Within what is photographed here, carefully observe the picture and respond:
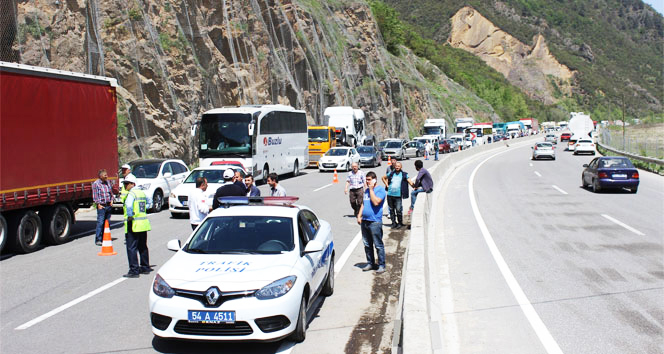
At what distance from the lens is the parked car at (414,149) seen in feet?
182

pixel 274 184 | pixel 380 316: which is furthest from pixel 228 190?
pixel 380 316

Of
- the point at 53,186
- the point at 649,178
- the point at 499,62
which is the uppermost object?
the point at 499,62

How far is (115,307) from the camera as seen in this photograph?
29.4 ft

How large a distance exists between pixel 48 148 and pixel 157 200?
274 inches

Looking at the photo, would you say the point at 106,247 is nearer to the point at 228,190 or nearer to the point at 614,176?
the point at 228,190

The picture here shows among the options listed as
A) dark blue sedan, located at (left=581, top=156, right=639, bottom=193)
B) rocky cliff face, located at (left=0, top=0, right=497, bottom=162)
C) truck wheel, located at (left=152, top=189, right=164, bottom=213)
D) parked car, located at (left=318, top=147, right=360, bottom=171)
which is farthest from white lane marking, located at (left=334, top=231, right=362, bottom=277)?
parked car, located at (left=318, top=147, right=360, bottom=171)

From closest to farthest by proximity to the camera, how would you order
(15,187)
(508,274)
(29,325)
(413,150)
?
(29,325) → (508,274) → (15,187) → (413,150)

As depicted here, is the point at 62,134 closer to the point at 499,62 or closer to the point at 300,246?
the point at 300,246

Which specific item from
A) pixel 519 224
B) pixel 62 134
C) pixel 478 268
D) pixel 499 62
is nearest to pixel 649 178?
pixel 519 224

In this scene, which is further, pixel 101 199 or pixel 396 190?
pixel 396 190

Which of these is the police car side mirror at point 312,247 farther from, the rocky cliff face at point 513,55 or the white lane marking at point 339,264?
the rocky cliff face at point 513,55

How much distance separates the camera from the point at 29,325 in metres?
8.11

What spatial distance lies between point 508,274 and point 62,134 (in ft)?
33.1

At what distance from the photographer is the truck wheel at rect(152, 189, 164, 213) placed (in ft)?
67.7
